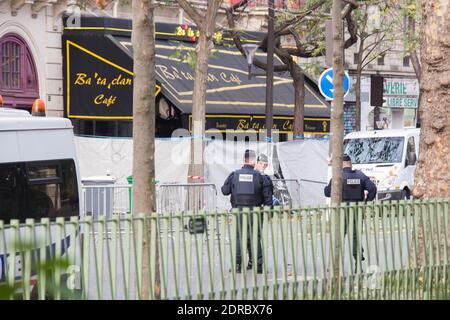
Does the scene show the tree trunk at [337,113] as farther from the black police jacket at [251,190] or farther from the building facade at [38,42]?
the building facade at [38,42]

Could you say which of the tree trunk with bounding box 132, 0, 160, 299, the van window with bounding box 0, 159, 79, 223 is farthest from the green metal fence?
the van window with bounding box 0, 159, 79, 223

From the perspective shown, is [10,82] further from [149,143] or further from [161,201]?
[149,143]

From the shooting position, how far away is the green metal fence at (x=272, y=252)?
6844 millimetres

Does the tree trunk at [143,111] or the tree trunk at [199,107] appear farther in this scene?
the tree trunk at [199,107]

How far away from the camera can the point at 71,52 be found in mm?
29141

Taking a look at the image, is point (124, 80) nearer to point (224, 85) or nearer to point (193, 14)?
point (224, 85)

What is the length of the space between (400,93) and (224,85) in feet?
54.2

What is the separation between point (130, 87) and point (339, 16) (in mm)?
17322

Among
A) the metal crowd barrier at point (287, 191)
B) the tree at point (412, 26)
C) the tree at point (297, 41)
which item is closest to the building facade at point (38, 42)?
the tree at point (297, 41)

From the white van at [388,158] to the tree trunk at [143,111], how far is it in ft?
52.4

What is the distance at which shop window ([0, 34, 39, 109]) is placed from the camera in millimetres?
27453

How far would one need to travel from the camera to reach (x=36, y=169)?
1118cm
